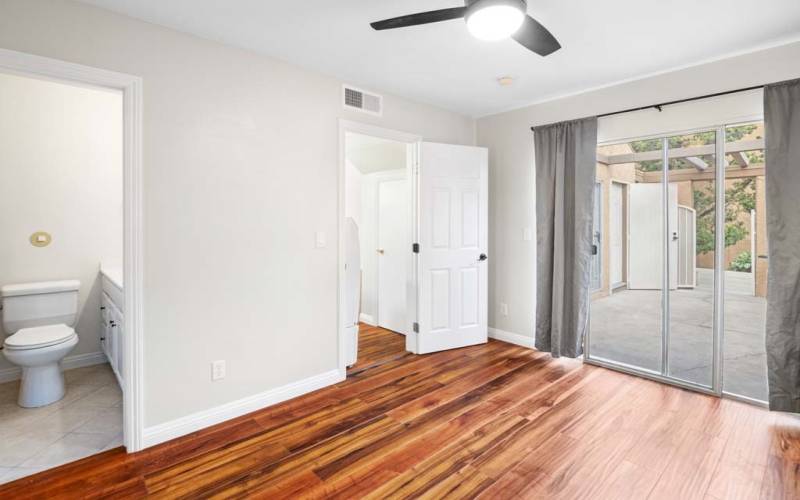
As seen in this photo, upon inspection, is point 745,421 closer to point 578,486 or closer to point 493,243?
point 578,486

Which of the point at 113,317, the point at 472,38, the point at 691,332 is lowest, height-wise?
the point at 691,332

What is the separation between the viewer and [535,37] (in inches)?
77.1

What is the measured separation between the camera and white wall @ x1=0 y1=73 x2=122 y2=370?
122 inches

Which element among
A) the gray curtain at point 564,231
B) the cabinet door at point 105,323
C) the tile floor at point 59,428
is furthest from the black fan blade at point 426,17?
the cabinet door at point 105,323

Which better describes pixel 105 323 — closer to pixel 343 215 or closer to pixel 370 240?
pixel 343 215

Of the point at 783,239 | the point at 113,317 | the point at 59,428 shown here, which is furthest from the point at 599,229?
the point at 59,428

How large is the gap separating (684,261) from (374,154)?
10.6 ft

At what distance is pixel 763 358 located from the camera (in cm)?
290

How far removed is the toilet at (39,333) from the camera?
260 centimetres

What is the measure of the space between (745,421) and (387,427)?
231cm

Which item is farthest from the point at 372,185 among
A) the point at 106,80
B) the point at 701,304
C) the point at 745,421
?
the point at 745,421

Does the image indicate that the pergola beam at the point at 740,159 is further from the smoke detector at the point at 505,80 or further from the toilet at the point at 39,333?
the toilet at the point at 39,333

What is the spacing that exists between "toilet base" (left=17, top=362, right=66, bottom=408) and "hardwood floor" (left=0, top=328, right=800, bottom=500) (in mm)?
989

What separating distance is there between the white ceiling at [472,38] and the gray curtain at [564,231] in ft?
1.66
